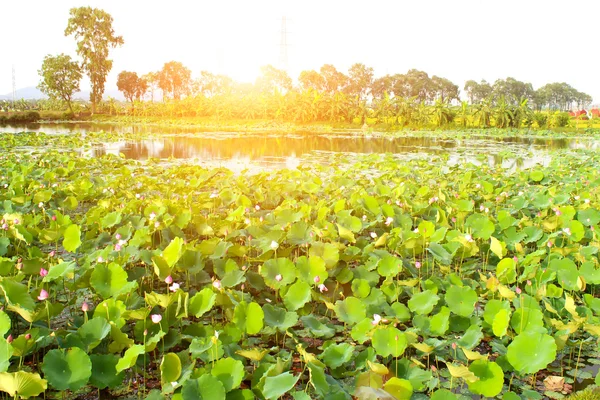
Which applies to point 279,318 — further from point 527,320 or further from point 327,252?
point 527,320

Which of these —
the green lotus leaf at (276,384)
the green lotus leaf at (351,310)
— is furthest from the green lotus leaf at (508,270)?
the green lotus leaf at (276,384)

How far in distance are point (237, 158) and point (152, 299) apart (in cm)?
760

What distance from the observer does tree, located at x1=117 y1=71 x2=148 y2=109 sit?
4738 centimetres

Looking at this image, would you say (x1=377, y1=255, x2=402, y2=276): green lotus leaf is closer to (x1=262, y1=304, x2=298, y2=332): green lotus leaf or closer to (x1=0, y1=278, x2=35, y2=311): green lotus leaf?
(x1=262, y1=304, x2=298, y2=332): green lotus leaf

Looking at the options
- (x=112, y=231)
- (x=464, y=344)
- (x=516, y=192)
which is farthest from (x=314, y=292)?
(x=516, y=192)

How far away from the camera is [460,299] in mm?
2184

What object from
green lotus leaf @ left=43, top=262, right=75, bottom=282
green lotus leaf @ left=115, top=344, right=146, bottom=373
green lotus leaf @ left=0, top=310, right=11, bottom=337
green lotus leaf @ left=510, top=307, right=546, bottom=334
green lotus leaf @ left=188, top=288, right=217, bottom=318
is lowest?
green lotus leaf @ left=510, top=307, right=546, bottom=334

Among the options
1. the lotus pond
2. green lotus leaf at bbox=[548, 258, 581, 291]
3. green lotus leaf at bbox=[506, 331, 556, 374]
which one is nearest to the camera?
the lotus pond

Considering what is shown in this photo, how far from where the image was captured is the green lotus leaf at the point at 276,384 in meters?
1.47

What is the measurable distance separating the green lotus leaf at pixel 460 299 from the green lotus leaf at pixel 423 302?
0.07m

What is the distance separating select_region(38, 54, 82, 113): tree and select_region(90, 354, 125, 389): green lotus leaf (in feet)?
112

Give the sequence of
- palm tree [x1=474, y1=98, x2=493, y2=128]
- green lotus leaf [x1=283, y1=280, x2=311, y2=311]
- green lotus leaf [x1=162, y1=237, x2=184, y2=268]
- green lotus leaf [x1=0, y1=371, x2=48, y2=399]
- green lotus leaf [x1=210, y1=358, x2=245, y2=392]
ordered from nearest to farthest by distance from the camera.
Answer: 1. green lotus leaf [x1=0, y1=371, x2=48, y2=399]
2. green lotus leaf [x1=210, y1=358, x2=245, y2=392]
3. green lotus leaf [x1=283, y1=280, x2=311, y2=311]
4. green lotus leaf [x1=162, y1=237, x2=184, y2=268]
5. palm tree [x1=474, y1=98, x2=493, y2=128]

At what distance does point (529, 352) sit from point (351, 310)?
28.7 inches

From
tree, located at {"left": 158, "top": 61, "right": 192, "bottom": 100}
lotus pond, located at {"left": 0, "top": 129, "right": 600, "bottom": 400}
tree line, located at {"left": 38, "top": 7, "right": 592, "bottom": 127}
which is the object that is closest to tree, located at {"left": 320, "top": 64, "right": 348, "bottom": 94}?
tree line, located at {"left": 38, "top": 7, "right": 592, "bottom": 127}
